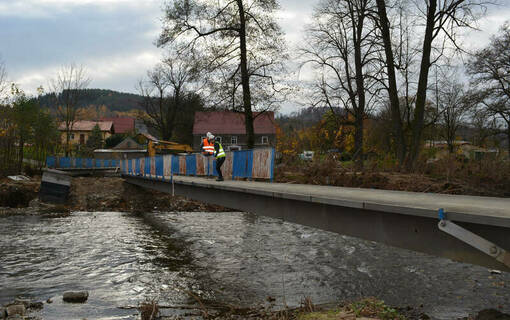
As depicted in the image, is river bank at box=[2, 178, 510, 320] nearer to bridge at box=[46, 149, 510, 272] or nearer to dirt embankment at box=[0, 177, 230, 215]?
bridge at box=[46, 149, 510, 272]

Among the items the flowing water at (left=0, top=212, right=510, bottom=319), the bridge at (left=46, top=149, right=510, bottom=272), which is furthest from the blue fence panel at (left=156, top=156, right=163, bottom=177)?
the bridge at (left=46, top=149, right=510, bottom=272)

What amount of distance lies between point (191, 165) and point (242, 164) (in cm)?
439

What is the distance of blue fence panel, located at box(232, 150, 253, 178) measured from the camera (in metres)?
13.6

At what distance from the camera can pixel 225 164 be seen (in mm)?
15281

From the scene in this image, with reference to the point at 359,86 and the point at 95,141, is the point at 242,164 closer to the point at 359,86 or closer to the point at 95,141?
the point at 359,86

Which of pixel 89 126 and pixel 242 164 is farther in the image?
pixel 89 126

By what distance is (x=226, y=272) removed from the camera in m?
9.70

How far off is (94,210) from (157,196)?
429cm

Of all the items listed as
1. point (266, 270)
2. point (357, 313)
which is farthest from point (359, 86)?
point (357, 313)

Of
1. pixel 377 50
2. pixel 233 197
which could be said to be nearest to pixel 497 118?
pixel 377 50

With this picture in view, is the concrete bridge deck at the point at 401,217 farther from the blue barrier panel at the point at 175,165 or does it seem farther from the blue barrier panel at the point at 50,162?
the blue barrier panel at the point at 50,162

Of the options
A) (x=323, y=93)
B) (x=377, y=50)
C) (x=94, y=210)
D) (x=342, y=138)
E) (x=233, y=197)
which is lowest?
(x=94, y=210)

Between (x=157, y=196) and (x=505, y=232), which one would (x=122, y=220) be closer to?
(x=157, y=196)

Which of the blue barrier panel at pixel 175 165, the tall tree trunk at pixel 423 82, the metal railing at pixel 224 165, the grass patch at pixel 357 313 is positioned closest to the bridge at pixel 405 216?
the metal railing at pixel 224 165
